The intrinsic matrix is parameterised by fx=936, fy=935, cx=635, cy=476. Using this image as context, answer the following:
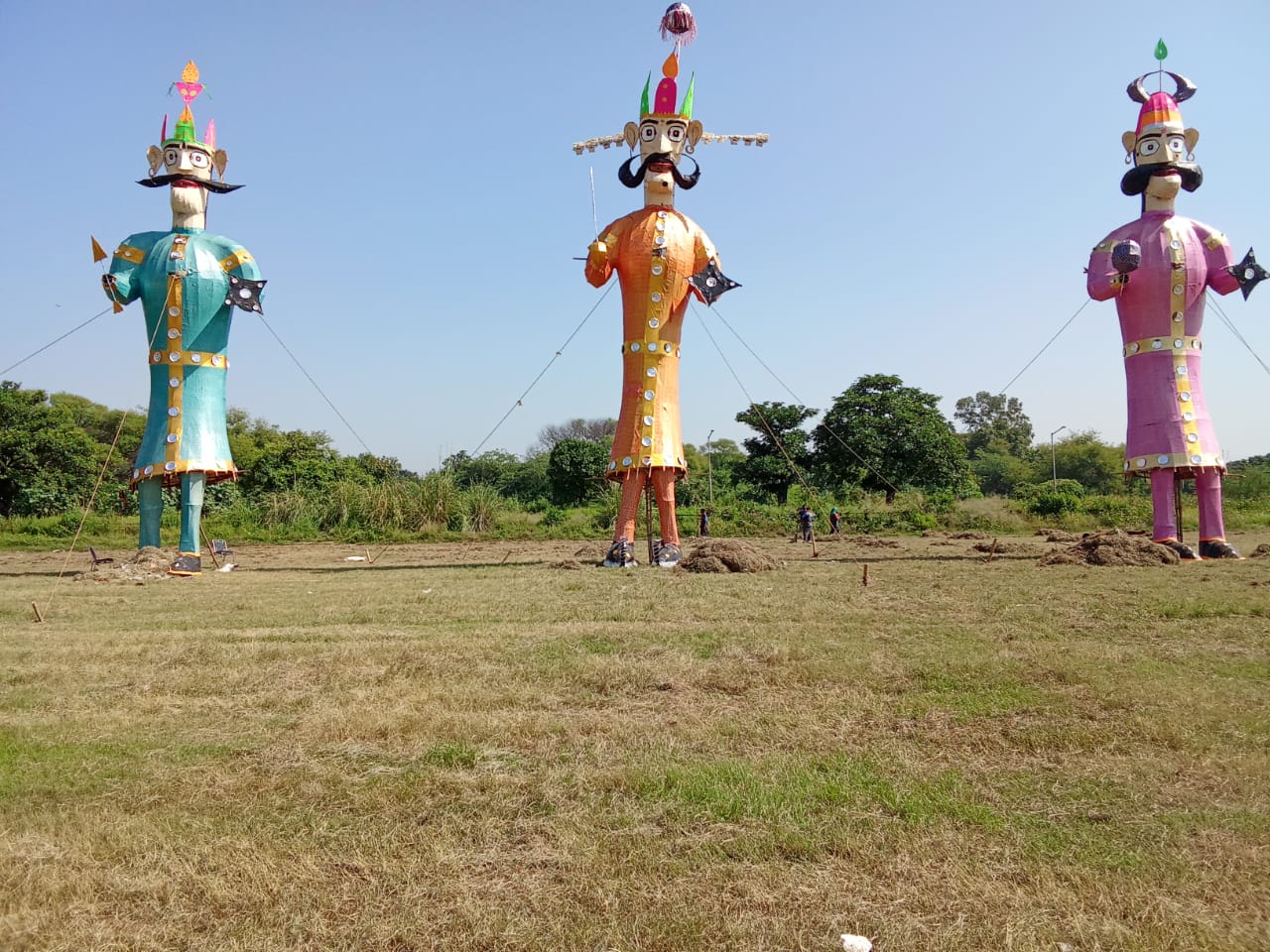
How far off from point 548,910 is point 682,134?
48.9ft

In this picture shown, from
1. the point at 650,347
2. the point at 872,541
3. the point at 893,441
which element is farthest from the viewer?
the point at 893,441

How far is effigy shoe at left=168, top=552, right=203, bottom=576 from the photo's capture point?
15.7 meters

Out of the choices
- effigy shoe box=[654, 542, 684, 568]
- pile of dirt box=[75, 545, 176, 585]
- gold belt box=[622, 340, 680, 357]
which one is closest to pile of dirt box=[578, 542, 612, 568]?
effigy shoe box=[654, 542, 684, 568]

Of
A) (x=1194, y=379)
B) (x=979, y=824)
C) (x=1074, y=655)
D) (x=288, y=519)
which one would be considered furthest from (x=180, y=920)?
(x=288, y=519)

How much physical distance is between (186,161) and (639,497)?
978cm

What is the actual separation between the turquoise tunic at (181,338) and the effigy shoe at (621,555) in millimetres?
6585

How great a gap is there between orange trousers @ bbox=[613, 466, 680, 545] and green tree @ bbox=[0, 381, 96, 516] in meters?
19.1

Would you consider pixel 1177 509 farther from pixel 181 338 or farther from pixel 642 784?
pixel 181 338

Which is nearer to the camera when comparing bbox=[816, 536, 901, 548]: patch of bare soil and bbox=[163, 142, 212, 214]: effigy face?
bbox=[163, 142, 212, 214]: effigy face

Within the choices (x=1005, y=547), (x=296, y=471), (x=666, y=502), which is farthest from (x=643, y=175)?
(x=296, y=471)

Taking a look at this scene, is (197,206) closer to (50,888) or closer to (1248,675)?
(50,888)

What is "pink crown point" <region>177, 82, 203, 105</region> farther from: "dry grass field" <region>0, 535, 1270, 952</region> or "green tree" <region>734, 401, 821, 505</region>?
"green tree" <region>734, 401, 821, 505</region>

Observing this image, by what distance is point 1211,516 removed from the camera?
1641 centimetres

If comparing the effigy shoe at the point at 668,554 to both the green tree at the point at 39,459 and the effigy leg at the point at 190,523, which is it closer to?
the effigy leg at the point at 190,523
